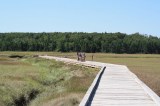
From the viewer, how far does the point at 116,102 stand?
15281 mm

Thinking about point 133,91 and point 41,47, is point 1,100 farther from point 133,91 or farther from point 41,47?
point 41,47

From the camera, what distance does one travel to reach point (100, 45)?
176m

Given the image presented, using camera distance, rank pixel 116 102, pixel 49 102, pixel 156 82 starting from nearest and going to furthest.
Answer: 1. pixel 116 102
2. pixel 49 102
3. pixel 156 82

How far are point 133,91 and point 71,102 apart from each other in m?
2.81

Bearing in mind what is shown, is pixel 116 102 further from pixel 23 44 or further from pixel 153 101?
pixel 23 44

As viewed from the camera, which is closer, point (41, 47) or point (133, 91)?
point (133, 91)

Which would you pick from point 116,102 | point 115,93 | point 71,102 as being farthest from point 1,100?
point 116,102

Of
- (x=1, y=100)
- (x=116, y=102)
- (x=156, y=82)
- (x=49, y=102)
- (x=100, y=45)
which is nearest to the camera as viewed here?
(x=116, y=102)

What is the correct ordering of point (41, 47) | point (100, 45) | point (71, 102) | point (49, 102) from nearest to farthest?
point (71, 102) → point (49, 102) → point (100, 45) → point (41, 47)

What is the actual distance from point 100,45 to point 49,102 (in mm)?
156585

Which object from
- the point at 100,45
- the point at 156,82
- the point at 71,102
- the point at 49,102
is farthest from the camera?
the point at 100,45

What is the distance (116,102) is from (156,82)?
11.0 meters

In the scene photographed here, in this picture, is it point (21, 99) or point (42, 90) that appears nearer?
point (21, 99)

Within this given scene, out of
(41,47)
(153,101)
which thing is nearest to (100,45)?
(41,47)
